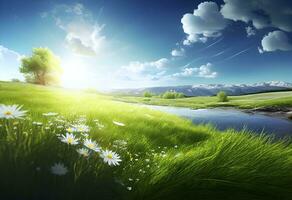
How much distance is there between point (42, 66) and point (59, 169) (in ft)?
216

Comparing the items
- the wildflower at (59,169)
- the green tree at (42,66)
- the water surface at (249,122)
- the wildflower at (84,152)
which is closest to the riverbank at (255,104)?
the water surface at (249,122)

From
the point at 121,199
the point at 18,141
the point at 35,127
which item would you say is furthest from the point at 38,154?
the point at 121,199

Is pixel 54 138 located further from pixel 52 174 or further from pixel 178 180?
pixel 178 180

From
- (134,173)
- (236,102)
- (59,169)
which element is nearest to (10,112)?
(59,169)

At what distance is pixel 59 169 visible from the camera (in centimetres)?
229

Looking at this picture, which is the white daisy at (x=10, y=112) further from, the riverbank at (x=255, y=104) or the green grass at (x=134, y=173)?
the riverbank at (x=255, y=104)

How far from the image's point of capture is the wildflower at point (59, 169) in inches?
87.9

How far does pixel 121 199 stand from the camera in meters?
2.56

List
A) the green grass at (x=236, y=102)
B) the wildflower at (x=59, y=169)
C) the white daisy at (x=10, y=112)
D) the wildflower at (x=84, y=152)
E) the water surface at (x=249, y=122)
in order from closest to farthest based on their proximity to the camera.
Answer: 1. the white daisy at (x=10, y=112)
2. the wildflower at (x=59, y=169)
3. the wildflower at (x=84, y=152)
4. the water surface at (x=249, y=122)
5. the green grass at (x=236, y=102)

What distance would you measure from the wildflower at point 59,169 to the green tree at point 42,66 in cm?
6536

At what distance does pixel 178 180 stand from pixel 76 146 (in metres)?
1.00

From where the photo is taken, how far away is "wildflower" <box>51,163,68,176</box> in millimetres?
2232

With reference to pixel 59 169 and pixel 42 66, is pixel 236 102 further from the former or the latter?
pixel 59 169

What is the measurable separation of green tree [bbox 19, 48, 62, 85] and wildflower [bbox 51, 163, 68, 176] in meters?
65.4
